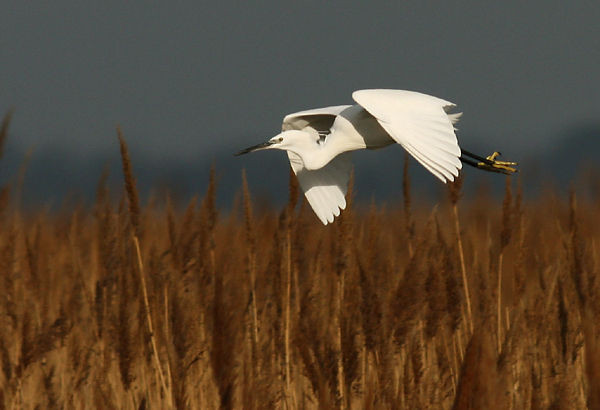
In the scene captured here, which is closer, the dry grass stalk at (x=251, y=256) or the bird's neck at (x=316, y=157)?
the dry grass stalk at (x=251, y=256)

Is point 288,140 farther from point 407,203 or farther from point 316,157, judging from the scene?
point 407,203

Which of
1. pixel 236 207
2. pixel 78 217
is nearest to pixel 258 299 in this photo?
pixel 236 207

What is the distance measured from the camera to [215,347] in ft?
6.19

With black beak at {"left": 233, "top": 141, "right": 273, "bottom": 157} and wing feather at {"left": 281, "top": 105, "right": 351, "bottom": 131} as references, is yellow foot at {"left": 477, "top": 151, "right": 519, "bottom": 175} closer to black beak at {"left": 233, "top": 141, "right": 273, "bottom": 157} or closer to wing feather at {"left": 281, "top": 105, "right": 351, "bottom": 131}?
wing feather at {"left": 281, "top": 105, "right": 351, "bottom": 131}

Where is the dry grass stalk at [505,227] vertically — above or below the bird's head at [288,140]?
below

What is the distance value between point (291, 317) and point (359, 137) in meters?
0.67

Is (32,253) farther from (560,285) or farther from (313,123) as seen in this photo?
(560,285)

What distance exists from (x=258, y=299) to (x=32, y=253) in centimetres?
79

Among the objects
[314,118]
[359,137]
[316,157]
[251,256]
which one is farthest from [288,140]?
[251,256]

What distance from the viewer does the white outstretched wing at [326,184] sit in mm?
3133

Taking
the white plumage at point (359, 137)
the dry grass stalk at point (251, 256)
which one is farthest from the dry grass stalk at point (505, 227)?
the dry grass stalk at point (251, 256)

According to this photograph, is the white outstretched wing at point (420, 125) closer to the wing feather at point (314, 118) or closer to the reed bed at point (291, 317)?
the reed bed at point (291, 317)

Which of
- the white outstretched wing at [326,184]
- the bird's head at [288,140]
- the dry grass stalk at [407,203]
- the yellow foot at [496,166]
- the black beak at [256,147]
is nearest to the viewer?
the dry grass stalk at [407,203]

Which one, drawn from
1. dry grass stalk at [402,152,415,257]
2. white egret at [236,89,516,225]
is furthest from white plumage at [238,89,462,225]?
dry grass stalk at [402,152,415,257]
